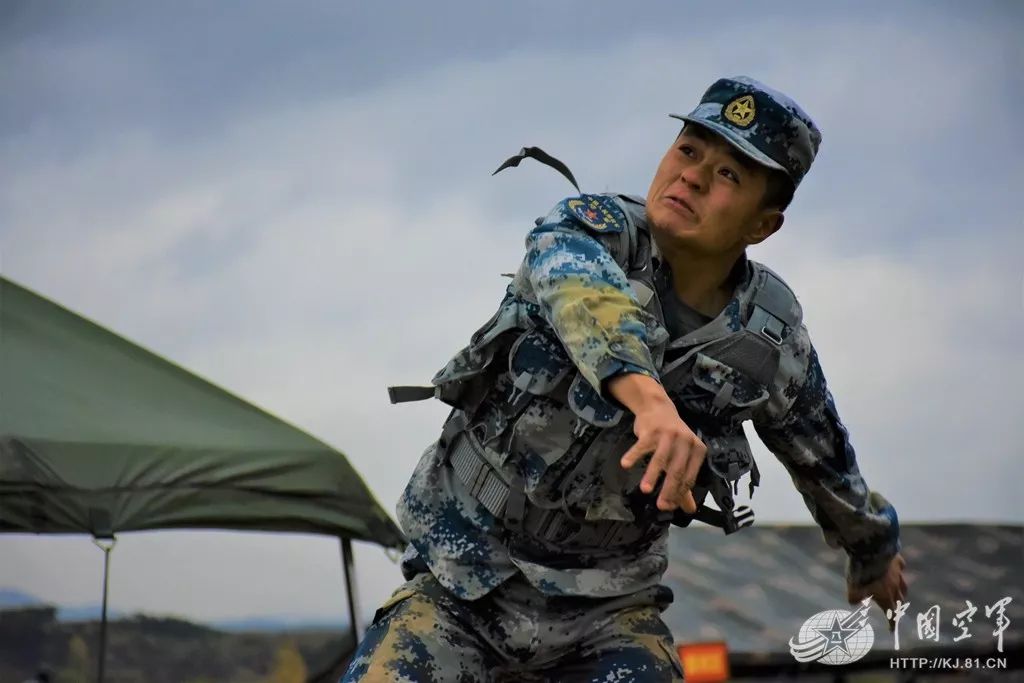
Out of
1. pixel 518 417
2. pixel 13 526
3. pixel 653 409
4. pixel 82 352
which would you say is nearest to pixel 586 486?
pixel 518 417

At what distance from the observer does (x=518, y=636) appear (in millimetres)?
3375

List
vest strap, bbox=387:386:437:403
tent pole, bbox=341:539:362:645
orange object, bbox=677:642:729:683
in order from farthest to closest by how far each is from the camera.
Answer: tent pole, bbox=341:539:362:645 → orange object, bbox=677:642:729:683 → vest strap, bbox=387:386:437:403

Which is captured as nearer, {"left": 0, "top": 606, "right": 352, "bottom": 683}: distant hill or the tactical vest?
the tactical vest

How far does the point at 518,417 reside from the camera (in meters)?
3.29

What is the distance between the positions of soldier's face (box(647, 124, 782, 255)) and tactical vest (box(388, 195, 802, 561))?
0.29 feet

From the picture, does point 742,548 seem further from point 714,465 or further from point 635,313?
point 635,313

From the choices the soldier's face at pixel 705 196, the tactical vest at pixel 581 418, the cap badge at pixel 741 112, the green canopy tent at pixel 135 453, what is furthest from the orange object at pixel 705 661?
the cap badge at pixel 741 112

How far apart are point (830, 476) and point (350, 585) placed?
12.4 ft

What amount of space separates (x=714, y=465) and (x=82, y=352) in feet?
13.6

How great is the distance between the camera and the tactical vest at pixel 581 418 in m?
3.25

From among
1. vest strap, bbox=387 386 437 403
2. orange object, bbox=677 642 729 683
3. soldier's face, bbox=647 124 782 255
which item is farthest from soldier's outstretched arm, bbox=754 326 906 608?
orange object, bbox=677 642 729 683

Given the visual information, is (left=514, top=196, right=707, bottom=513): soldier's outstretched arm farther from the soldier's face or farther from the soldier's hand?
the soldier's hand

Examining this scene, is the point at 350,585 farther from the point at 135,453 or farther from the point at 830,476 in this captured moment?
the point at 830,476

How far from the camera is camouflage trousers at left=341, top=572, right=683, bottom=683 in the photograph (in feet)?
10.9
